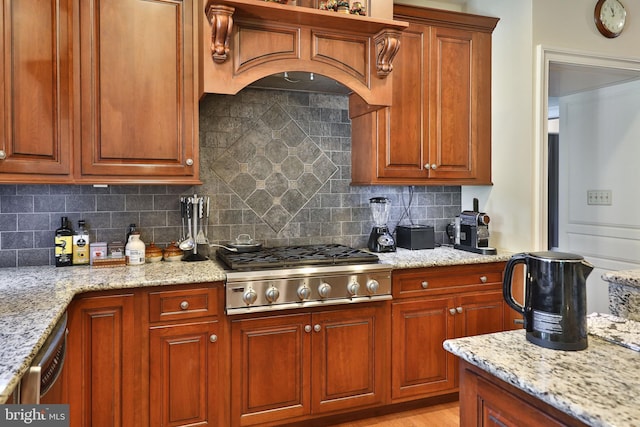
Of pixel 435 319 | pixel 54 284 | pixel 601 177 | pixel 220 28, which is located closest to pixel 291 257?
pixel 435 319

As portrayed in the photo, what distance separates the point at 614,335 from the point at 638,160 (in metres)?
2.92

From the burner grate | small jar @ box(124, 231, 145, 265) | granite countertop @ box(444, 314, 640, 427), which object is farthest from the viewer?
small jar @ box(124, 231, 145, 265)

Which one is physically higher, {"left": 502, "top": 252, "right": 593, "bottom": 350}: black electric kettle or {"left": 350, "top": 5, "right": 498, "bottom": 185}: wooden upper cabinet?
{"left": 350, "top": 5, "right": 498, "bottom": 185}: wooden upper cabinet

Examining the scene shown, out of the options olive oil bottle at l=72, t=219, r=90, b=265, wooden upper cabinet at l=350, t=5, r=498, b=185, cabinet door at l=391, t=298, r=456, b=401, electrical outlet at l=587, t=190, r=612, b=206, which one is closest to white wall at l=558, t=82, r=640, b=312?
electrical outlet at l=587, t=190, r=612, b=206

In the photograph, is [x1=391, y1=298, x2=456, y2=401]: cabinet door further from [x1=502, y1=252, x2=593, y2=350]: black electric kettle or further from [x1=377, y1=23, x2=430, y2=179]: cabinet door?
[x1=502, y1=252, x2=593, y2=350]: black electric kettle

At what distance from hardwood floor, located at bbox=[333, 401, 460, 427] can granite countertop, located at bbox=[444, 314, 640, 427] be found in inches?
62.6

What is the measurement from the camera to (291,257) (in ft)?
8.18

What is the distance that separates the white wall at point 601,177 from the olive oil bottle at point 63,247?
3865 millimetres

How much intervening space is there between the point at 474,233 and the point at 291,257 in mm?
1289

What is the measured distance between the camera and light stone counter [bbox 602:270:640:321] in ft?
4.94

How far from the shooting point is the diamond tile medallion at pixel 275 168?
2855mm

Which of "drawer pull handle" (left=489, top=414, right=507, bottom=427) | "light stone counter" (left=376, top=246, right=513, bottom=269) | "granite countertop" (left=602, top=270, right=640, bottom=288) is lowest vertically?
"drawer pull handle" (left=489, top=414, right=507, bottom=427)

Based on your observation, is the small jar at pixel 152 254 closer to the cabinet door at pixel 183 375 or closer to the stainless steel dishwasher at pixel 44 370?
the cabinet door at pixel 183 375

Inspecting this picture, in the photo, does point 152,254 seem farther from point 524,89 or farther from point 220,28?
point 524,89
